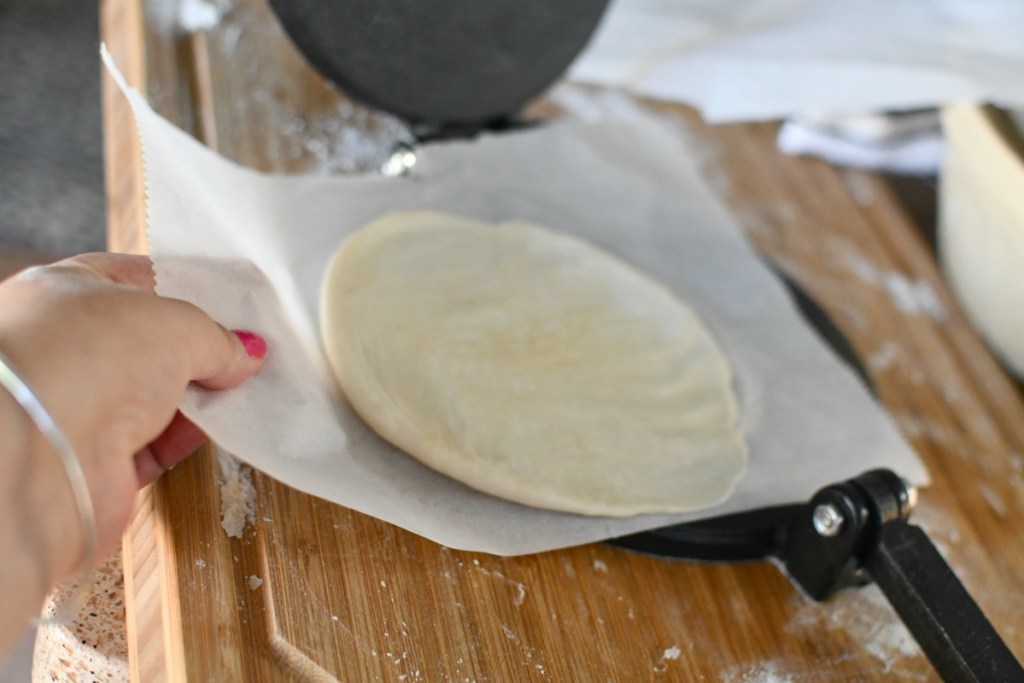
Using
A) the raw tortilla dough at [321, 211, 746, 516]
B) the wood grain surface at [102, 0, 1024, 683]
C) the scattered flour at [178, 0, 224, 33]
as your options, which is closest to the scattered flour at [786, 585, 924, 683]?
the wood grain surface at [102, 0, 1024, 683]

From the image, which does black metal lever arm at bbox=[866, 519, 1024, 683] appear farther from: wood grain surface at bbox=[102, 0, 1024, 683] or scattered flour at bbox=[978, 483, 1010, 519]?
scattered flour at bbox=[978, 483, 1010, 519]

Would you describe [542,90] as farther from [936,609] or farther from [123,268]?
[936,609]

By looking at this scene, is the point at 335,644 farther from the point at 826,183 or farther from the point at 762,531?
the point at 826,183

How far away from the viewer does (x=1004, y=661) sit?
1.77 feet

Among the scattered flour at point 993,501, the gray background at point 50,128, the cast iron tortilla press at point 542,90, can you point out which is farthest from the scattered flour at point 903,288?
the gray background at point 50,128

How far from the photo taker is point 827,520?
611 mm

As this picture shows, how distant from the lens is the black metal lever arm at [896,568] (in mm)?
549

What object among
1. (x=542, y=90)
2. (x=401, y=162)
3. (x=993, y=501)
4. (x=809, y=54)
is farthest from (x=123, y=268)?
(x=809, y=54)

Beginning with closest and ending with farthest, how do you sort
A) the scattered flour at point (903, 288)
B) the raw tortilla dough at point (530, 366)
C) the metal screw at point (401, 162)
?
the raw tortilla dough at point (530, 366), the metal screw at point (401, 162), the scattered flour at point (903, 288)

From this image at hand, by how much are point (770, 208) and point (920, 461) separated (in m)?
0.38

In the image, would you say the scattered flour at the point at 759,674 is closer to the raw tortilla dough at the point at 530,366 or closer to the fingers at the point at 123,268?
the raw tortilla dough at the point at 530,366

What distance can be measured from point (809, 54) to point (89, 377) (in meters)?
0.96

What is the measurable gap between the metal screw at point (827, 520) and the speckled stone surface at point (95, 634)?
478mm

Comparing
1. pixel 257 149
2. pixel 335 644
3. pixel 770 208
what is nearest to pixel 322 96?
pixel 257 149
